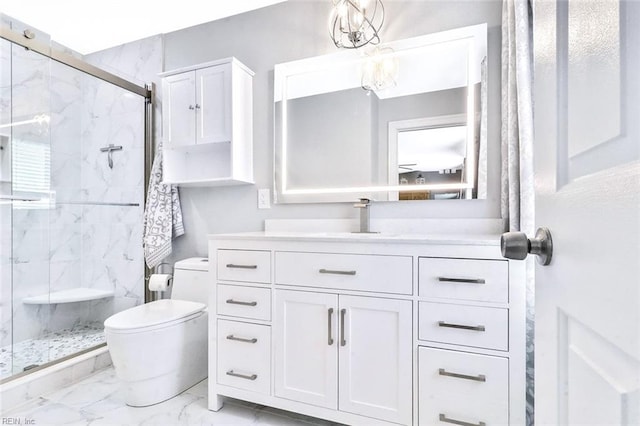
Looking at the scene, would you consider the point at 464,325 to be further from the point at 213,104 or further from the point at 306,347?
the point at 213,104

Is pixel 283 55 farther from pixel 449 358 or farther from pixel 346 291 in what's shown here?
pixel 449 358

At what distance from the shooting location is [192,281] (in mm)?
2207

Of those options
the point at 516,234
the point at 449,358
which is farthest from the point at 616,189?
the point at 449,358

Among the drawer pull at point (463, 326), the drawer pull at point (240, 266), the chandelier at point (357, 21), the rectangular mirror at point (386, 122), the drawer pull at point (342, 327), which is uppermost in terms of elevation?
the chandelier at point (357, 21)

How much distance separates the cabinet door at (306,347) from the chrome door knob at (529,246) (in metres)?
1.03

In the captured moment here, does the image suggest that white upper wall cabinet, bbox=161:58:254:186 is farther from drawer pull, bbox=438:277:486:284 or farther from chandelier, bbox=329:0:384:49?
drawer pull, bbox=438:277:486:284

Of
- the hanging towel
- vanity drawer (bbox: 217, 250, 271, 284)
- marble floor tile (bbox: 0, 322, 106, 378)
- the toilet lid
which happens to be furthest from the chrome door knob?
marble floor tile (bbox: 0, 322, 106, 378)

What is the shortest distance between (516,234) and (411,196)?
138cm

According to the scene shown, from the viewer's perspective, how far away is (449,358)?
4.30 feet

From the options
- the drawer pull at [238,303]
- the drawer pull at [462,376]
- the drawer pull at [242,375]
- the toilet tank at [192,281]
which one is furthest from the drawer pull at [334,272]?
the toilet tank at [192,281]

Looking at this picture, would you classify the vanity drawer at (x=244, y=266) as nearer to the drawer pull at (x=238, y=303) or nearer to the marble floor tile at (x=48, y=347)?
the drawer pull at (x=238, y=303)

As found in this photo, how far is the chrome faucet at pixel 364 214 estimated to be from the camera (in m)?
1.87

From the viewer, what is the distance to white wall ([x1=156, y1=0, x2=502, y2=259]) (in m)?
1.78

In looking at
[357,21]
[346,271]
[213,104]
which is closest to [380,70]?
[357,21]
